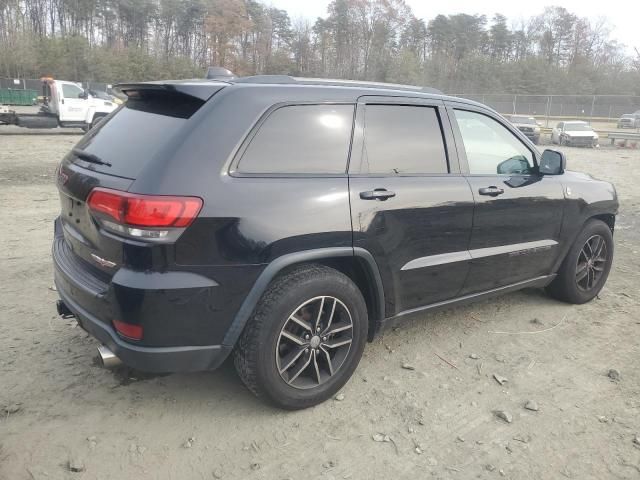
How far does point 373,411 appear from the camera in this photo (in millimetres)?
3023

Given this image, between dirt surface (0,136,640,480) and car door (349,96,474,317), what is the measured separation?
56 centimetres

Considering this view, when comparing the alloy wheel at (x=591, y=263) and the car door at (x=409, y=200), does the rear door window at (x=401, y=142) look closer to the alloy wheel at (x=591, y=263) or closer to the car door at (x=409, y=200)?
the car door at (x=409, y=200)

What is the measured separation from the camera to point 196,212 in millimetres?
2490

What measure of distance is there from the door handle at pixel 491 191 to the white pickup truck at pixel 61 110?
722 inches

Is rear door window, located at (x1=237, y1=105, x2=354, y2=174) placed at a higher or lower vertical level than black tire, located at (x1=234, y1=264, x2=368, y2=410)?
higher

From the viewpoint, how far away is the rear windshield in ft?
8.77

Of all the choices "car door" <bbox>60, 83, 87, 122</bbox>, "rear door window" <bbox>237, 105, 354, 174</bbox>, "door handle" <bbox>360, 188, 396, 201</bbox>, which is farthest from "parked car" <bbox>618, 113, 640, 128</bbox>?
"rear door window" <bbox>237, 105, 354, 174</bbox>

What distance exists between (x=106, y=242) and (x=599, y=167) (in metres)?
17.0

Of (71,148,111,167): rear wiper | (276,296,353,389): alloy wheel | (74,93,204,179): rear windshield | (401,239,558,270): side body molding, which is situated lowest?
(276,296,353,389): alloy wheel

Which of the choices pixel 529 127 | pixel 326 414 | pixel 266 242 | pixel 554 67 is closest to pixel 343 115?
pixel 266 242

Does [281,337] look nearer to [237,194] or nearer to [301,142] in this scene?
[237,194]

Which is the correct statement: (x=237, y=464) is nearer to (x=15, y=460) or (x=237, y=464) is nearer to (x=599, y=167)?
(x=15, y=460)

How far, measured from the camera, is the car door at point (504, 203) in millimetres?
3705

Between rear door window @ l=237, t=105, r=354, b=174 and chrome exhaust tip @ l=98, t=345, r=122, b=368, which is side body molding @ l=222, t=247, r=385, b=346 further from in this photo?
chrome exhaust tip @ l=98, t=345, r=122, b=368
